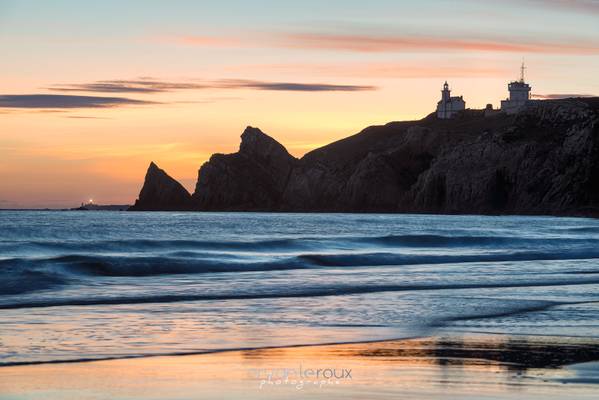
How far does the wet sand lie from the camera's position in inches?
434

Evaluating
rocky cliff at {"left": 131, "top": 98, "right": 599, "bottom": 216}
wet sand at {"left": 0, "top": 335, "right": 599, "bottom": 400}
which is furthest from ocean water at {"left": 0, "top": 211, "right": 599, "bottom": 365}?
rocky cliff at {"left": 131, "top": 98, "right": 599, "bottom": 216}

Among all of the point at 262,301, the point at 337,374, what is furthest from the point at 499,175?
the point at 337,374

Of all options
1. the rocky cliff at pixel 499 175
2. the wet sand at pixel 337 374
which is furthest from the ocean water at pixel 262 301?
the rocky cliff at pixel 499 175

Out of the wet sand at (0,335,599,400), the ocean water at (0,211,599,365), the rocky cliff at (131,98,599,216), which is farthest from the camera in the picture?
the rocky cliff at (131,98,599,216)

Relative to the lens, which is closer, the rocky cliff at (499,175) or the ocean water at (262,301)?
the ocean water at (262,301)

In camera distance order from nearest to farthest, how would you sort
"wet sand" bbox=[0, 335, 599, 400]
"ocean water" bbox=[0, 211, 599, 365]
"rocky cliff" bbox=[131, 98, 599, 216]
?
1. "wet sand" bbox=[0, 335, 599, 400]
2. "ocean water" bbox=[0, 211, 599, 365]
3. "rocky cliff" bbox=[131, 98, 599, 216]

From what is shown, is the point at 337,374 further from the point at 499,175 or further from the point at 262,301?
the point at 499,175

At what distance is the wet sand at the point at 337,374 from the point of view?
36.1 ft

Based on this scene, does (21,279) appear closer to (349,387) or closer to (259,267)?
(259,267)

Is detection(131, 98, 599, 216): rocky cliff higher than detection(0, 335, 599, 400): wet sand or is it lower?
higher

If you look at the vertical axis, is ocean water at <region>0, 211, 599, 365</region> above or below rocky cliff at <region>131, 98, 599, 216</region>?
below

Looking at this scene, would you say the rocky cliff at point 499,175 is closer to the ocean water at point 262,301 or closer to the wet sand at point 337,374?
the ocean water at point 262,301

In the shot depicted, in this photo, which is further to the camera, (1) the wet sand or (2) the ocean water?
(2) the ocean water

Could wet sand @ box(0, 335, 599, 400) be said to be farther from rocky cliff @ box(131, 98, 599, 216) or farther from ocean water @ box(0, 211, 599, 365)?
rocky cliff @ box(131, 98, 599, 216)
